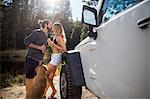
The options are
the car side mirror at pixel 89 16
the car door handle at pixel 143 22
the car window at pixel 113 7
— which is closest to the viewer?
the car door handle at pixel 143 22

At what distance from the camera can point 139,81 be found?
2146mm

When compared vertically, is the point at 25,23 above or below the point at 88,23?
above

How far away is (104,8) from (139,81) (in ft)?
5.14

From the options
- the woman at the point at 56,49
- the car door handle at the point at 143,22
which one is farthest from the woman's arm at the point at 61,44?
the car door handle at the point at 143,22

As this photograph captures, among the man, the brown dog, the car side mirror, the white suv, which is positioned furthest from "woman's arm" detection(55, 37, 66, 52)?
the car side mirror

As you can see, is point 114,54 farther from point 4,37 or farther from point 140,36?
point 4,37

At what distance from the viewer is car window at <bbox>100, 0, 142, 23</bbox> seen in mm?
2665

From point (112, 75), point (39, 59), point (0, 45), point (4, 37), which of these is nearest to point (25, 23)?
point (4, 37)

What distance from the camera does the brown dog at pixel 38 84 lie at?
198 inches

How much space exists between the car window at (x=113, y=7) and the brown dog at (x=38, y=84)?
1816 mm

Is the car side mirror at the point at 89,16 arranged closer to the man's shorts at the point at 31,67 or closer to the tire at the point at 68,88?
the tire at the point at 68,88

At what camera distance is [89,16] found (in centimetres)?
355

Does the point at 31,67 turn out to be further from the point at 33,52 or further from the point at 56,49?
the point at 56,49

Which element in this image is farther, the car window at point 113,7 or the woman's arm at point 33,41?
the woman's arm at point 33,41
